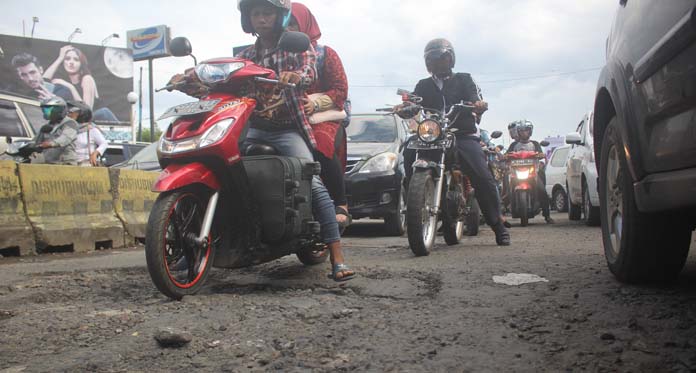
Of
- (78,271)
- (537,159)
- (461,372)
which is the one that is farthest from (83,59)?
(461,372)

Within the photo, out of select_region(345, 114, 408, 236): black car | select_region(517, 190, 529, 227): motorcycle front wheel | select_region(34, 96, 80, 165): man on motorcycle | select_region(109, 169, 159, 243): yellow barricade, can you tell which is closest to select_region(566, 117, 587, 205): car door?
select_region(517, 190, 529, 227): motorcycle front wheel

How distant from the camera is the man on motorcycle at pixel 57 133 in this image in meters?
8.09

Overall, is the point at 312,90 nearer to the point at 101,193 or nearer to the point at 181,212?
the point at 181,212

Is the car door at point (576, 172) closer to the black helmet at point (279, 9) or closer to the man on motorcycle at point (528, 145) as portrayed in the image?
the man on motorcycle at point (528, 145)

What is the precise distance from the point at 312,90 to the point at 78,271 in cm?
210

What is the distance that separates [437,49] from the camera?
6.09 metres

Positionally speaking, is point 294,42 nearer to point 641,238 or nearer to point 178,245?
point 178,245

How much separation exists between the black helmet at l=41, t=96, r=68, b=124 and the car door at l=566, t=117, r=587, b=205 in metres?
7.30

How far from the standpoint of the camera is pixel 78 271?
181 inches

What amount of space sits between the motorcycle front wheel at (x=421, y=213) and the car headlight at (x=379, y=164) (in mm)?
2293

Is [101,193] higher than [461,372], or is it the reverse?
[101,193]

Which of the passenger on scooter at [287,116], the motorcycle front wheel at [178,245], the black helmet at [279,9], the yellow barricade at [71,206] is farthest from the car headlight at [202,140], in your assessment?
the yellow barricade at [71,206]

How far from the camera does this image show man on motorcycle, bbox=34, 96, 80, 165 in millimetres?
8086

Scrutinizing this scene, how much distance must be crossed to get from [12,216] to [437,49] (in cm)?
428
